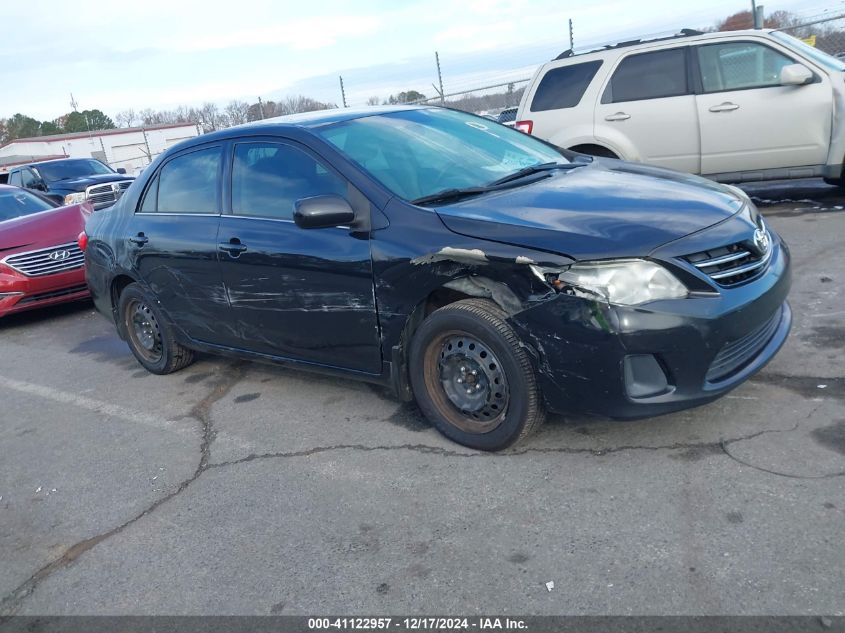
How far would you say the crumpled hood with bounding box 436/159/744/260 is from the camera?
330 cm

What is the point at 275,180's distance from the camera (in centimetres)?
448

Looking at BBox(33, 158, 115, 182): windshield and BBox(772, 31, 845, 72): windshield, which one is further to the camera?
BBox(33, 158, 115, 182): windshield

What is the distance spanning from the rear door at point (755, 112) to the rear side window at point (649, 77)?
22 centimetres

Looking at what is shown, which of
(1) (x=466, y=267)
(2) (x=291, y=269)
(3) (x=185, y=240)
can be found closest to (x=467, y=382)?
(1) (x=466, y=267)

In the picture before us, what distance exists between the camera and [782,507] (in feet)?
9.77

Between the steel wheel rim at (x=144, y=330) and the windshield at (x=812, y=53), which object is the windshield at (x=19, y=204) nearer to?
the steel wheel rim at (x=144, y=330)

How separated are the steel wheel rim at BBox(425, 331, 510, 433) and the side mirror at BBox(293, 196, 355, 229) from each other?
31.0 inches

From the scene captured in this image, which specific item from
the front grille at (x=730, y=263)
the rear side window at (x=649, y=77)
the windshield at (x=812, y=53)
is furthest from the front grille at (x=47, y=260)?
the windshield at (x=812, y=53)

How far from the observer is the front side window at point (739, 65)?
7.91 meters

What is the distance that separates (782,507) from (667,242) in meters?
1.15

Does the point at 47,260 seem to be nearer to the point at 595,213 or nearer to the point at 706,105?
the point at 595,213

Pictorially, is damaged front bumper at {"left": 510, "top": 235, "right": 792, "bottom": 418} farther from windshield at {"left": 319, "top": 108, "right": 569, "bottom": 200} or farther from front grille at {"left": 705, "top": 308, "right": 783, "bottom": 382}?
windshield at {"left": 319, "top": 108, "right": 569, "bottom": 200}

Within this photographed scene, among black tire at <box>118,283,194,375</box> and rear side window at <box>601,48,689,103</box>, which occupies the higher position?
rear side window at <box>601,48,689,103</box>

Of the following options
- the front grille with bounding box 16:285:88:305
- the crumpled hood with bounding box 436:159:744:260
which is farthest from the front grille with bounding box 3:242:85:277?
the crumpled hood with bounding box 436:159:744:260
